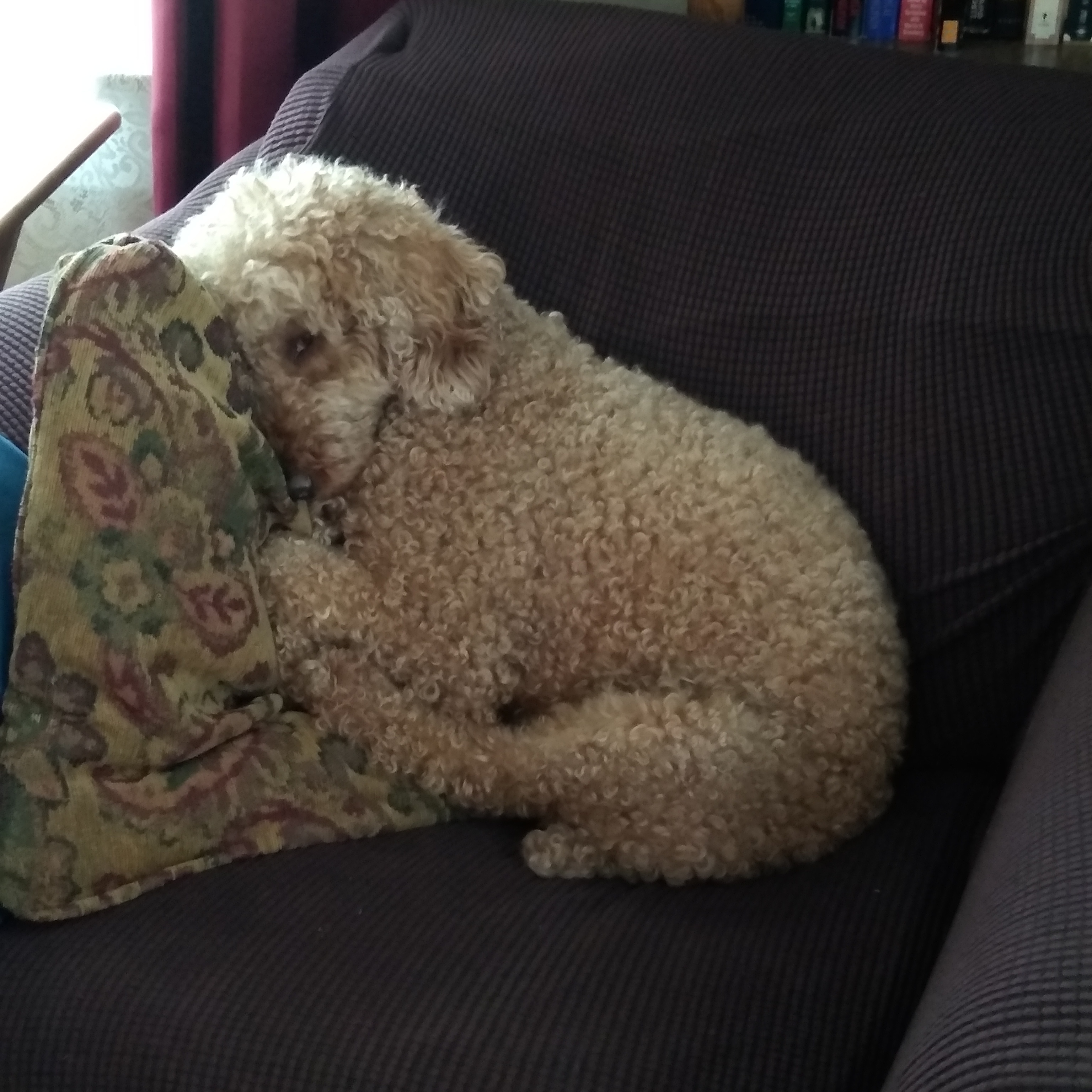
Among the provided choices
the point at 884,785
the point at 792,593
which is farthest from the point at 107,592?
the point at 884,785

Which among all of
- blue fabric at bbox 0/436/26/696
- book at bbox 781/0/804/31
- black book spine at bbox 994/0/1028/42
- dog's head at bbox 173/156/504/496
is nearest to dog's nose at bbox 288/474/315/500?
dog's head at bbox 173/156/504/496

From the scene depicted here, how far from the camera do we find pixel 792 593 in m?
1.26

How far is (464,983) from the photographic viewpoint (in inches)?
40.7

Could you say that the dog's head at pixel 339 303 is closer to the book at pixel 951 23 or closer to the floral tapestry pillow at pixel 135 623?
the floral tapestry pillow at pixel 135 623

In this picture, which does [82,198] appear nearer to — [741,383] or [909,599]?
[741,383]

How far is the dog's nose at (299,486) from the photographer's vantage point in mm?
1330

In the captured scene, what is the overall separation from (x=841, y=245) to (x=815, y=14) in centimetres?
74

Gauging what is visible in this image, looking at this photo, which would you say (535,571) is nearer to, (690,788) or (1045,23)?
(690,788)

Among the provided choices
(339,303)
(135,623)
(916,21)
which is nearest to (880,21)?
(916,21)

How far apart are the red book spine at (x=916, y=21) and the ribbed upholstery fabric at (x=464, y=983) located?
1.35 m

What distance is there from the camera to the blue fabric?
1.13m

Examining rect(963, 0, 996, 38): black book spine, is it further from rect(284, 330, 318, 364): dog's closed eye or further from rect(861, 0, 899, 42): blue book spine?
rect(284, 330, 318, 364): dog's closed eye

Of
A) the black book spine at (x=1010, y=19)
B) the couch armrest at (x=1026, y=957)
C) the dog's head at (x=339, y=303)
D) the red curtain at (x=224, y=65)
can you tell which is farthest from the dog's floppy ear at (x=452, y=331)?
the black book spine at (x=1010, y=19)

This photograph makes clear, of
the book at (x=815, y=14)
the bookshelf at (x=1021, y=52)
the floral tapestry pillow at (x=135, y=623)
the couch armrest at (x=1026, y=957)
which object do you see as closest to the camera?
the couch armrest at (x=1026, y=957)
